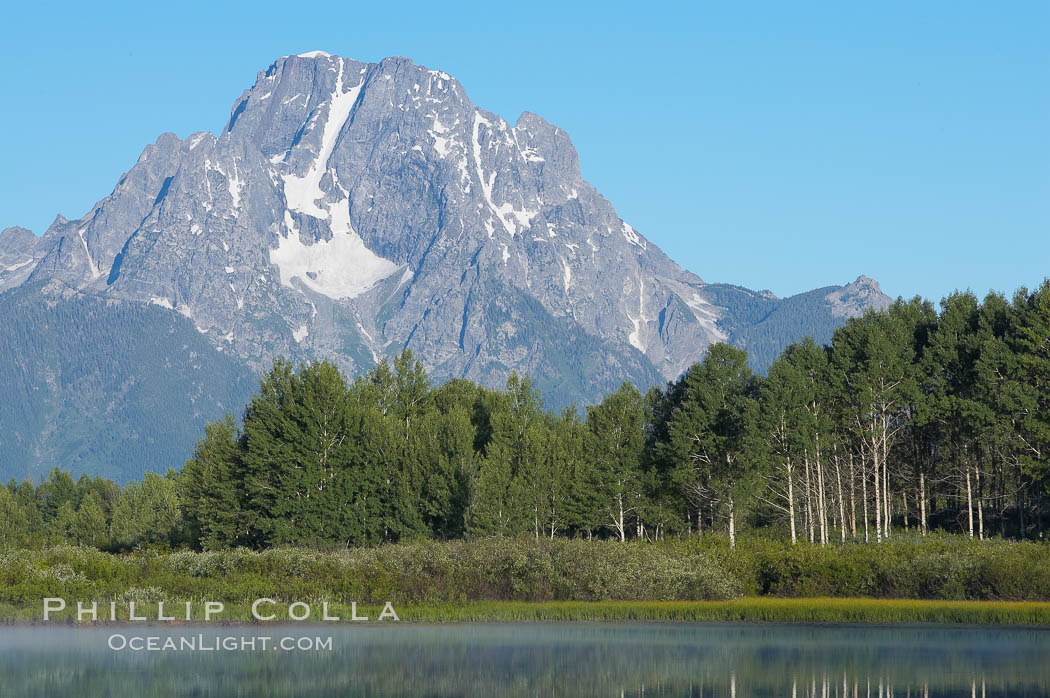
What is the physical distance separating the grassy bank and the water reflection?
454 centimetres

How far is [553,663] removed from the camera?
5844cm

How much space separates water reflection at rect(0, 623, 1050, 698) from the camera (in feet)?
171

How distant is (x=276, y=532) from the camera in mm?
Result: 100062

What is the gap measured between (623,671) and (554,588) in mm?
25788

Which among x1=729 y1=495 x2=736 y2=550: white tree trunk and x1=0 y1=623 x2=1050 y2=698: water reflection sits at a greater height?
x1=729 y1=495 x2=736 y2=550: white tree trunk

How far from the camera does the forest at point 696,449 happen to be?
3905 inches

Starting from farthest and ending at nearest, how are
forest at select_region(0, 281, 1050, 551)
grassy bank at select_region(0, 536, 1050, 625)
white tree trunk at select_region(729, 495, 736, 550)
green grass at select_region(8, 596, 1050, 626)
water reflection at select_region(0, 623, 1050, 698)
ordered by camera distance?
1. forest at select_region(0, 281, 1050, 551)
2. white tree trunk at select_region(729, 495, 736, 550)
3. grassy bank at select_region(0, 536, 1050, 625)
4. green grass at select_region(8, 596, 1050, 626)
5. water reflection at select_region(0, 623, 1050, 698)

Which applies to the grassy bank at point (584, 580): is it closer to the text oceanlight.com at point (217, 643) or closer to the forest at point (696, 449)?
the text oceanlight.com at point (217, 643)

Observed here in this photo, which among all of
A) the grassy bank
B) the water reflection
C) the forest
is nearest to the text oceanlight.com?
the water reflection

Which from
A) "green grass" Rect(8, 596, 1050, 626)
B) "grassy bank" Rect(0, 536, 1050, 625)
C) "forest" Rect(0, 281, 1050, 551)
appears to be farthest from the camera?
"forest" Rect(0, 281, 1050, 551)

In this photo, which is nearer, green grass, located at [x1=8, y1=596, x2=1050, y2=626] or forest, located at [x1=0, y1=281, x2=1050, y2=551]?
green grass, located at [x1=8, y1=596, x2=1050, y2=626]

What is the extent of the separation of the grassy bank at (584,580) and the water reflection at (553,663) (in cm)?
454

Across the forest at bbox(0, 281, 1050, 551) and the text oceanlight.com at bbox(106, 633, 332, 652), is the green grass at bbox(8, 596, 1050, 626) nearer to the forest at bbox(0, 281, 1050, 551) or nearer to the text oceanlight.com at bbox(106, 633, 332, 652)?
the text oceanlight.com at bbox(106, 633, 332, 652)

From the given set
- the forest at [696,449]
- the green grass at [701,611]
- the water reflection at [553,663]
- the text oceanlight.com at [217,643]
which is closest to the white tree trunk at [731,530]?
the forest at [696,449]
